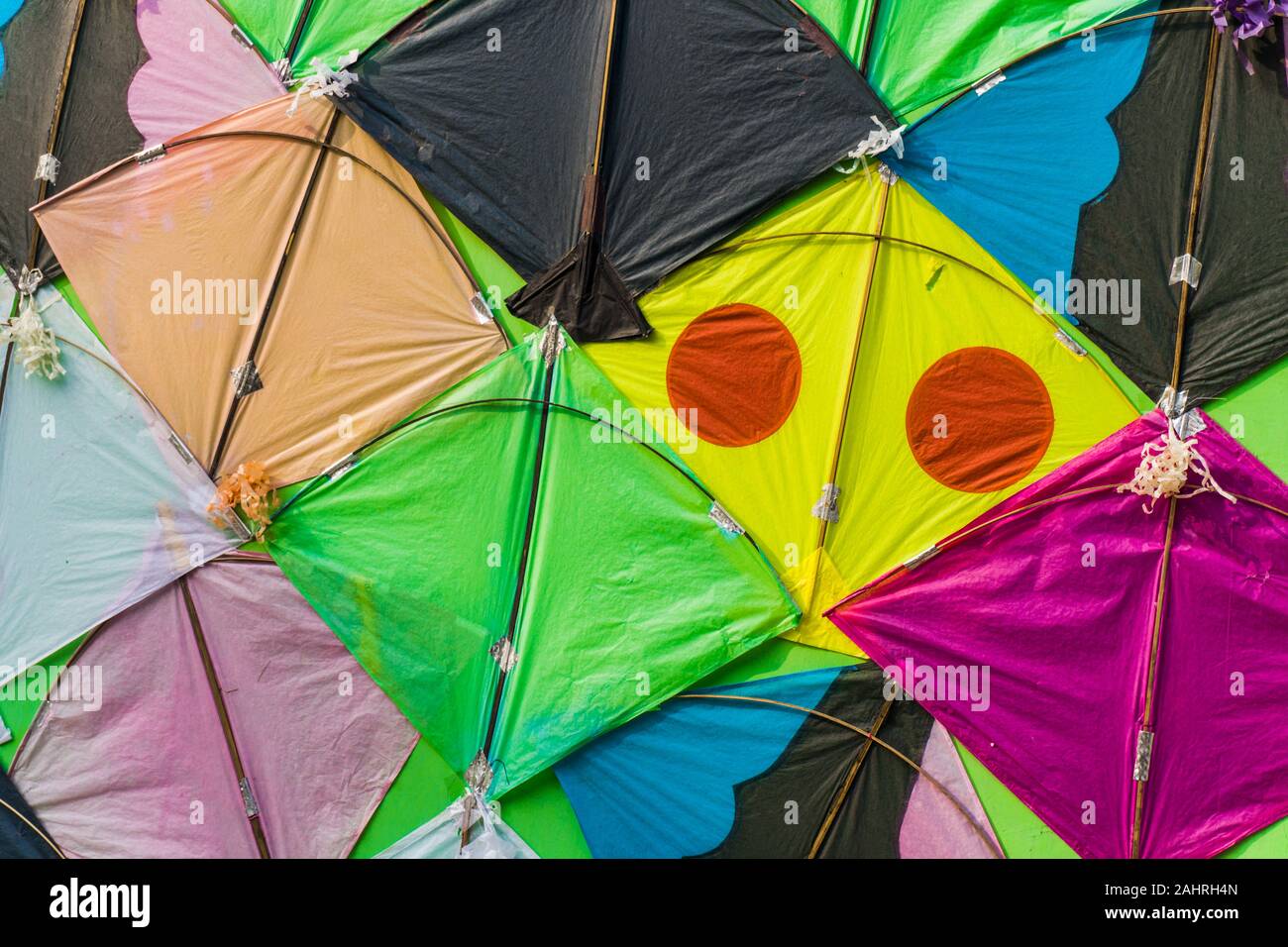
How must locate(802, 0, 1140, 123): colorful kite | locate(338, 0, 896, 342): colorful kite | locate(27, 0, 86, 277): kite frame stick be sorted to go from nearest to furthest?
locate(802, 0, 1140, 123): colorful kite
locate(338, 0, 896, 342): colorful kite
locate(27, 0, 86, 277): kite frame stick

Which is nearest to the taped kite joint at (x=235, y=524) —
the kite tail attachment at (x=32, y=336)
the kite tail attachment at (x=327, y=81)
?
the kite tail attachment at (x=32, y=336)

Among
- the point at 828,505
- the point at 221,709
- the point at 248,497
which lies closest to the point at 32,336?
the point at 248,497

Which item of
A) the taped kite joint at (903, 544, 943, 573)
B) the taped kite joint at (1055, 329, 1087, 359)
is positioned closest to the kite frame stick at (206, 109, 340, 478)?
the taped kite joint at (903, 544, 943, 573)

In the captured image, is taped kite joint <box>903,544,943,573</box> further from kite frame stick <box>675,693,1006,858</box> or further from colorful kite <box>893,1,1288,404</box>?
colorful kite <box>893,1,1288,404</box>

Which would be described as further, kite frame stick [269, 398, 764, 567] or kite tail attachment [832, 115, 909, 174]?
kite frame stick [269, 398, 764, 567]

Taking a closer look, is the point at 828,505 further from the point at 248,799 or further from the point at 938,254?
the point at 248,799

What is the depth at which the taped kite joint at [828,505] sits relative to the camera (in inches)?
223

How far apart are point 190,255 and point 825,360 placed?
367cm

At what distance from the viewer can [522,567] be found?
5.76 meters

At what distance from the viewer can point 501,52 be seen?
571 centimetres

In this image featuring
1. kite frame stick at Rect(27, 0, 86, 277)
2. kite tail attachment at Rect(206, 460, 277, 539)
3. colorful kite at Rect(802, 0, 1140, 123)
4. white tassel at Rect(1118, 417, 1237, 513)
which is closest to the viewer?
white tassel at Rect(1118, 417, 1237, 513)

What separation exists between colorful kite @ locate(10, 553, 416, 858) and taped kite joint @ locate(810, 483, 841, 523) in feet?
8.66

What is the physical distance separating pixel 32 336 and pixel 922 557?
524 cm

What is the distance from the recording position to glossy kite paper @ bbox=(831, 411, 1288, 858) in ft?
18.2
